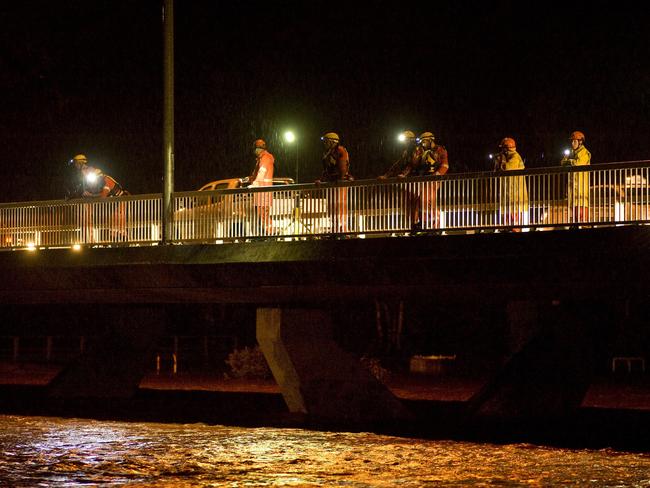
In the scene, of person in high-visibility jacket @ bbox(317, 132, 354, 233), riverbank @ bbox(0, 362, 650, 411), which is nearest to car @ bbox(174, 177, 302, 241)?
person in high-visibility jacket @ bbox(317, 132, 354, 233)

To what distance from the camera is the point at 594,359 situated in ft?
70.8

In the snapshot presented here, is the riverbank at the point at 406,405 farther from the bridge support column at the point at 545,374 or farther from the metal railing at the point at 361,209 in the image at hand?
the metal railing at the point at 361,209

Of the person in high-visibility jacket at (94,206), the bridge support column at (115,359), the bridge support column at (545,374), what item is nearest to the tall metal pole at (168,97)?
the person in high-visibility jacket at (94,206)

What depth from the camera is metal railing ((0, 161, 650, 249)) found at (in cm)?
1881

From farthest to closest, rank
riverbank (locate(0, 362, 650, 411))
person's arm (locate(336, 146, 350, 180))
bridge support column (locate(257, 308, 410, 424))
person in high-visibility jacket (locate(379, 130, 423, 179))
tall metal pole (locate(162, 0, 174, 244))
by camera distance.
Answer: riverbank (locate(0, 362, 650, 411)), bridge support column (locate(257, 308, 410, 424)), tall metal pole (locate(162, 0, 174, 244)), person's arm (locate(336, 146, 350, 180)), person in high-visibility jacket (locate(379, 130, 423, 179))

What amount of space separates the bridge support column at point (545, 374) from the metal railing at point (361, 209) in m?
3.13

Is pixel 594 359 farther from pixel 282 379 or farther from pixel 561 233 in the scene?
pixel 282 379

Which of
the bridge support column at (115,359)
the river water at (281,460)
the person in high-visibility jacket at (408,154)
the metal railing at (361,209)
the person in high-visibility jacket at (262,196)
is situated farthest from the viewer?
the bridge support column at (115,359)

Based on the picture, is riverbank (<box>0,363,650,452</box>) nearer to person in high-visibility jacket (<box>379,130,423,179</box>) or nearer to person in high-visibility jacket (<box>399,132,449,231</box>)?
person in high-visibility jacket (<box>399,132,449,231</box>)

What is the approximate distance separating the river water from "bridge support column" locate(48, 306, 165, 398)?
5251 mm

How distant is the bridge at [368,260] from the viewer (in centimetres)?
1884

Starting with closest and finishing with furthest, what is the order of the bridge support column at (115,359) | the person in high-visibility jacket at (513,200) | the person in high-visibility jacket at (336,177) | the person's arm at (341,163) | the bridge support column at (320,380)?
1. the person in high-visibility jacket at (513,200)
2. the person in high-visibility jacket at (336,177)
3. the person's arm at (341,163)
4. the bridge support column at (320,380)
5. the bridge support column at (115,359)

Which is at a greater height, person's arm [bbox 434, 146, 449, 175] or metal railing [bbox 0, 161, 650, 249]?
person's arm [bbox 434, 146, 449, 175]

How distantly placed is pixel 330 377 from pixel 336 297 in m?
1.70
